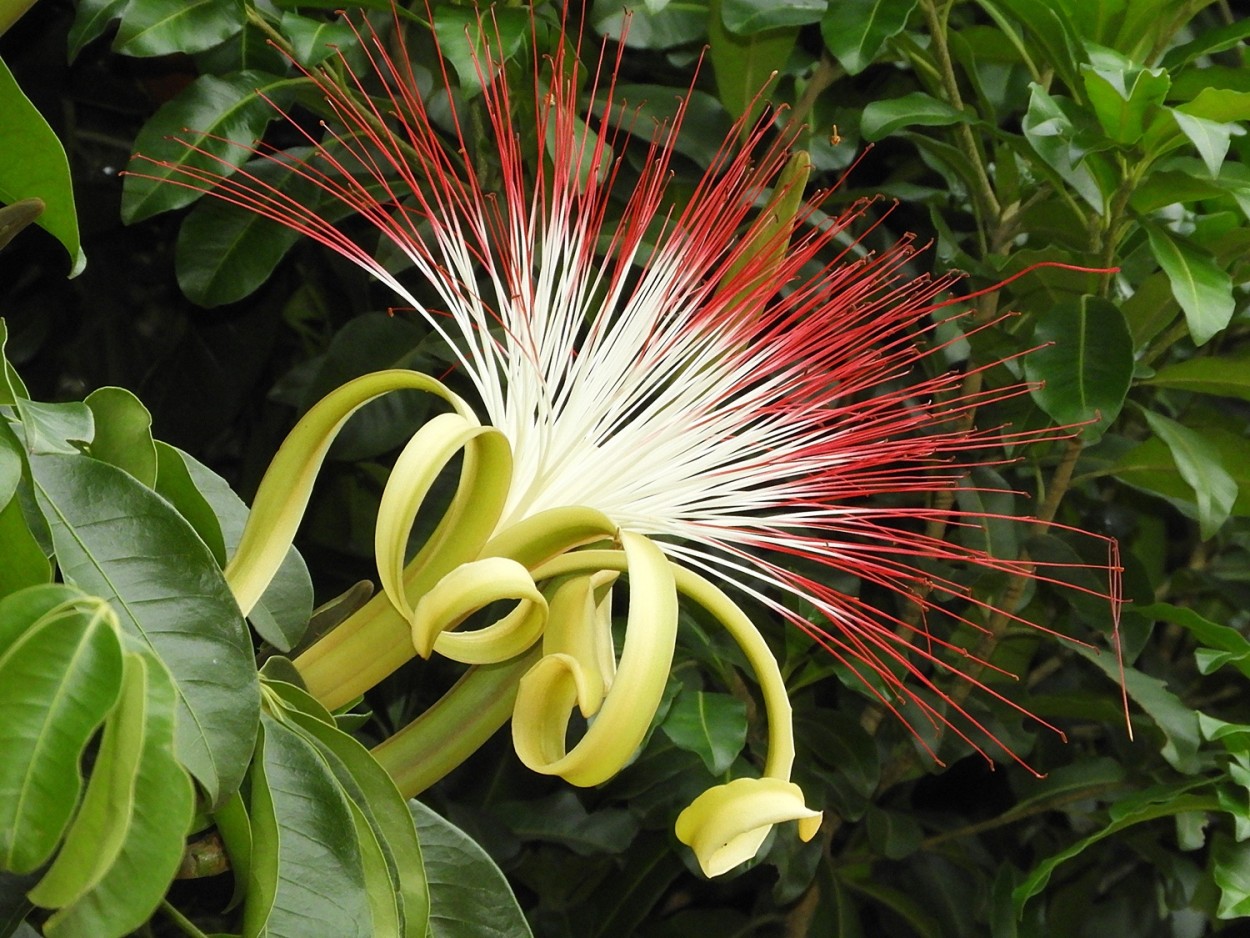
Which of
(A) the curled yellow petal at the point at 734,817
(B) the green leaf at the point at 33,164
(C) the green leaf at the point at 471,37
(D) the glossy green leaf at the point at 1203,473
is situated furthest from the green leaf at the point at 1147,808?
(B) the green leaf at the point at 33,164

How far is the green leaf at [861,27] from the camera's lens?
849 millimetres

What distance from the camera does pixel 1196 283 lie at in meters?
0.84

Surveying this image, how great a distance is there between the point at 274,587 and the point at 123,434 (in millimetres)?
118

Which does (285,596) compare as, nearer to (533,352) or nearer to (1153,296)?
(533,352)

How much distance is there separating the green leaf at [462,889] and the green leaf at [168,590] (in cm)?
17

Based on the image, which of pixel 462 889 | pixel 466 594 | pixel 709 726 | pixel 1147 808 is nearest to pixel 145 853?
pixel 466 594

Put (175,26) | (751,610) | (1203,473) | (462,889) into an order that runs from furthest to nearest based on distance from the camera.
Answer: (751,610) → (1203,473) → (175,26) → (462,889)

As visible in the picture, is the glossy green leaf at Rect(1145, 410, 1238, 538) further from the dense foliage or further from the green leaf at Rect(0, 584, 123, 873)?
the green leaf at Rect(0, 584, 123, 873)

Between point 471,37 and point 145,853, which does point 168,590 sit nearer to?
point 145,853

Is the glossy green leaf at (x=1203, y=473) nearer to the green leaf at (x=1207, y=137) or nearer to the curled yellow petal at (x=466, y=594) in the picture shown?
Result: the green leaf at (x=1207, y=137)

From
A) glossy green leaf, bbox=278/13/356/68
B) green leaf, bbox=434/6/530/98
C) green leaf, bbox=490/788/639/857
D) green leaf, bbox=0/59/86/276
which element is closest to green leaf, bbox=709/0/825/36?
green leaf, bbox=434/6/530/98

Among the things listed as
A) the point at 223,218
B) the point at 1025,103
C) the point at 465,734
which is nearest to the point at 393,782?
the point at 465,734

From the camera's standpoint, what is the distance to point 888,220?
120cm

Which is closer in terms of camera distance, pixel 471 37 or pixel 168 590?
pixel 168 590
